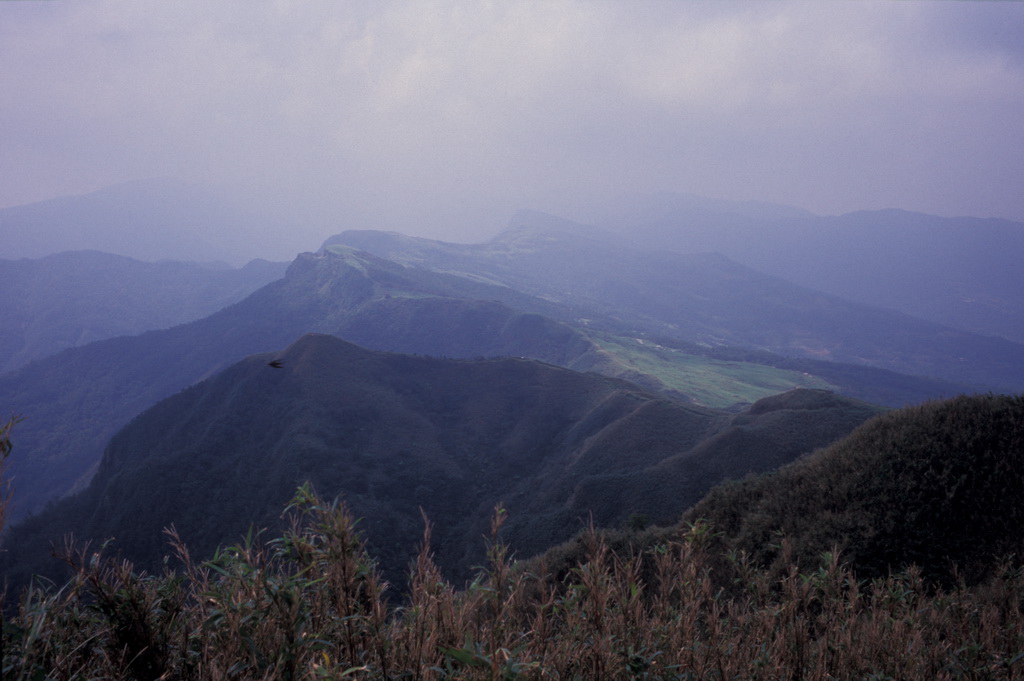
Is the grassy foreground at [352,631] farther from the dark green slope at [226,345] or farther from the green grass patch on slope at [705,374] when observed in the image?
the dark green slope at [226,345]

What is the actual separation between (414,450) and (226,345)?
315 feet

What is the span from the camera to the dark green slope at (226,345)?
98375 millimetres

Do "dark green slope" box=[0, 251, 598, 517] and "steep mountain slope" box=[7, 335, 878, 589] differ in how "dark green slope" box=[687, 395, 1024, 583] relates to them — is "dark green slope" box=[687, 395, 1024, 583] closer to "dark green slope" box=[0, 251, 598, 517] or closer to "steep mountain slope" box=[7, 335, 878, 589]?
"steep mountain slope" box=[7, 335, 878, 589]

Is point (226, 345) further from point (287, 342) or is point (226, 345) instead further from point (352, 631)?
point (352, 631)

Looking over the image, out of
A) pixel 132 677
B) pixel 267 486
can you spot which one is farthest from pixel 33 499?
pixel 132 677

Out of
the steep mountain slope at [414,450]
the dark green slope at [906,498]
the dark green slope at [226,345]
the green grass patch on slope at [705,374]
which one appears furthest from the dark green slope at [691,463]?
the dark green slope at [226,345]

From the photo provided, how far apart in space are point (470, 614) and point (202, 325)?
149876 mm

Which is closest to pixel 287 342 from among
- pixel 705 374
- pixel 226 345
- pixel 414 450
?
pixel 226 345

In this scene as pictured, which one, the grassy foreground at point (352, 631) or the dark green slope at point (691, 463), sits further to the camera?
the dark green slope at point (691, 463)

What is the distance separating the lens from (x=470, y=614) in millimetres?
3832

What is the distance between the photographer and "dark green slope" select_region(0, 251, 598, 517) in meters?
98.4

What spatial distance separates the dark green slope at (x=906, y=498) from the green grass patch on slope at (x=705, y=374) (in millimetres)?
60766

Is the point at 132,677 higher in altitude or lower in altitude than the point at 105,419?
higher

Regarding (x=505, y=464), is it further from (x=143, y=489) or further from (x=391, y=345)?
(x=391, y=345)
